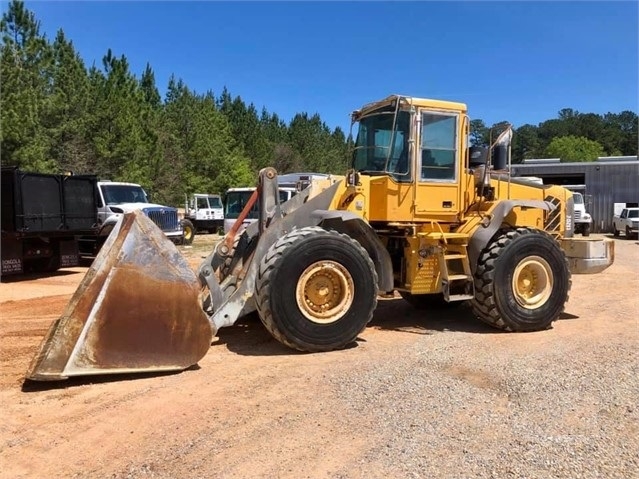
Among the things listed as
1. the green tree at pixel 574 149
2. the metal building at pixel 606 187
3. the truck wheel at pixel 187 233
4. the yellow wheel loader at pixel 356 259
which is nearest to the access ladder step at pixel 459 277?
the yellow wheel loader at pixel 356 259

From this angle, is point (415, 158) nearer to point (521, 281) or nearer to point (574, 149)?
point (521, 281)

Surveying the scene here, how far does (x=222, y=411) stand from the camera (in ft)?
14.4

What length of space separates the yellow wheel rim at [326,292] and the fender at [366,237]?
68 centimetres

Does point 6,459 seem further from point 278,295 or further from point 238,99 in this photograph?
point 238,99

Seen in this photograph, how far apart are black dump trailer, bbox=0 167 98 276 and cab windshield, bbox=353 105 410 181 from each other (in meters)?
8.26

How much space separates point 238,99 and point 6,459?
2627 inches

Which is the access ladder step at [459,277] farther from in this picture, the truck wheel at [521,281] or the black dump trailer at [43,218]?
the black dump trailer at [43,218]

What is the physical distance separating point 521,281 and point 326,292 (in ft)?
9.09

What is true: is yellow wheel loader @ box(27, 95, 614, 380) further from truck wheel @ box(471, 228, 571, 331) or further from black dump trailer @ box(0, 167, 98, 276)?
black dump trailer @ box(0, 167, 98, 276)

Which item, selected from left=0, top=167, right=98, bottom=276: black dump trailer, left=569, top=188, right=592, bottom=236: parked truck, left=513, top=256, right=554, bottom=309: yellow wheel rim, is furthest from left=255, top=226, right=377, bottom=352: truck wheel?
left=569, top=188, right=592, bottom=236: parked truck

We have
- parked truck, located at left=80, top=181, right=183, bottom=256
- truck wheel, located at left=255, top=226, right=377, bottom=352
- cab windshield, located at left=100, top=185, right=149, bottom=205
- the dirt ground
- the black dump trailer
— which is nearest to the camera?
the dirt ground

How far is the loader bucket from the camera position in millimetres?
4766

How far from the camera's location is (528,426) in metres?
4.16

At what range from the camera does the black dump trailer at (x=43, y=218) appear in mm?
12203
